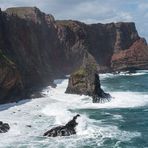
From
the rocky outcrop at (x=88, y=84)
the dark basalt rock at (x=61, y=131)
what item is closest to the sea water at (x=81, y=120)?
the dark basalt rock at (x=61, y=131)

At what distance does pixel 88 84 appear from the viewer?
291ft

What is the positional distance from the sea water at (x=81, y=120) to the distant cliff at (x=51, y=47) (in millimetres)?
8317

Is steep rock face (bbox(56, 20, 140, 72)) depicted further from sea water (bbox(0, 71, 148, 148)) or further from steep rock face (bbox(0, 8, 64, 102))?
sea water (bbox(0, 71, 148, 148))

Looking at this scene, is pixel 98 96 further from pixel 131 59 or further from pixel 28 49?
pixel 131 59

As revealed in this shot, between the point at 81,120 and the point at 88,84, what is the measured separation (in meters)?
28.3

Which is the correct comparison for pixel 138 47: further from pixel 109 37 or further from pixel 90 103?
pixel 90 103

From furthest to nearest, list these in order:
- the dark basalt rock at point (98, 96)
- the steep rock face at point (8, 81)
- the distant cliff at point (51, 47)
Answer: the distant cliff at point (51, 47) < the dark basalt rock at point (98, 96) < the steep rock face at point (8, 81)

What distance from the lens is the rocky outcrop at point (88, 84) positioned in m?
85.3

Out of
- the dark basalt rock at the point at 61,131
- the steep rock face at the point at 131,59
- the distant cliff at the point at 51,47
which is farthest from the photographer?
the steep rock face at the point at 131,59

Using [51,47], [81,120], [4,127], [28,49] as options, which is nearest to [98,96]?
[81,120]

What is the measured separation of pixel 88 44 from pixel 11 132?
11417cm

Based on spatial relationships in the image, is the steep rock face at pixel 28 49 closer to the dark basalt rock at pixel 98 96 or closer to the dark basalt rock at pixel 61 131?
the dark basalt rock at pixel 98 96

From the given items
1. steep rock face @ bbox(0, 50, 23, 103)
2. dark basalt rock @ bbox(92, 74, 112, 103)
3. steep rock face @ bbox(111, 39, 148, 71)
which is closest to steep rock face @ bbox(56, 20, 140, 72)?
steep rock face @ bbox(111, 39, 148, 71)

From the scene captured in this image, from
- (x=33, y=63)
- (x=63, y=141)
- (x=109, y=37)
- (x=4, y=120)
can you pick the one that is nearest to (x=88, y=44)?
(x=109, y=37)
